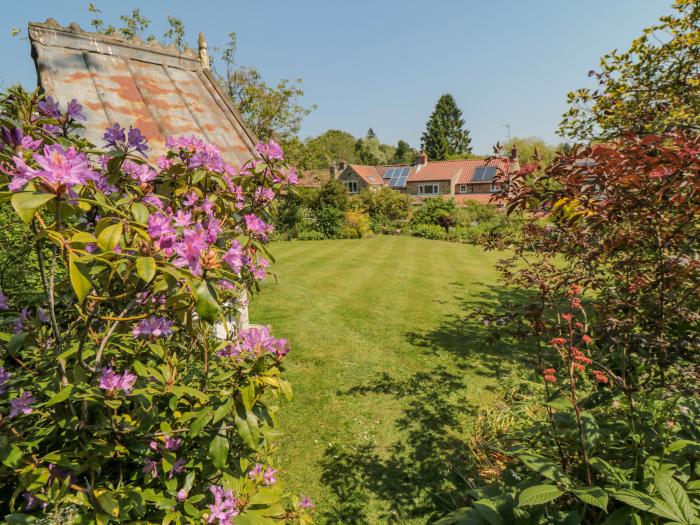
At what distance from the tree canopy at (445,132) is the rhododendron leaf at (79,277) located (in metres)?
80.4

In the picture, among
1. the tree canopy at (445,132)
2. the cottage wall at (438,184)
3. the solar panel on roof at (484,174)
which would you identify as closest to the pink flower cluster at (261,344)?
the solar panel on roof at (484,174)

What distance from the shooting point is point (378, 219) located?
94.9 ft

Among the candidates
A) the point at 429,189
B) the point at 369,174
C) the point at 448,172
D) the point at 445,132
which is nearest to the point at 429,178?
the point at 429,189

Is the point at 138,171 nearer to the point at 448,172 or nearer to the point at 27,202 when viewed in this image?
Answer: the point at 27,202

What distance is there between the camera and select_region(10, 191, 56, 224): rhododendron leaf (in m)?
1.05

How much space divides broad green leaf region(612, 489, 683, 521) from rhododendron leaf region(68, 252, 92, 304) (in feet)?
9.19

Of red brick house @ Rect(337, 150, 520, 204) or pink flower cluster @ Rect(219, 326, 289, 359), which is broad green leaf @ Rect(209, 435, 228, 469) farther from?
red brick house @ Rect(337, 150, 520, 204)

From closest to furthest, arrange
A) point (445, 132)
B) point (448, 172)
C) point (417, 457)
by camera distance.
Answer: point (417, 457)
point (448, 172)
point (445, 132)

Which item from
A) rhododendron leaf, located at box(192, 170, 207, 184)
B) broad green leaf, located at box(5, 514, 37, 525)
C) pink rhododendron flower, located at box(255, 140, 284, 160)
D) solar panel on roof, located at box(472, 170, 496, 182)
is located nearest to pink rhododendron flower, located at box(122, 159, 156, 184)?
rhododendron leaf, located at box(192, 170, 207, 184)

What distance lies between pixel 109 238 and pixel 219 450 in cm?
122

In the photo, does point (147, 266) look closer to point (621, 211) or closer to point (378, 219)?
point (621, 211)

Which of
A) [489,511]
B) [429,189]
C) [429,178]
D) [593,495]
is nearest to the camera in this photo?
[593,495]

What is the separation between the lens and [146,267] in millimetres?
1238

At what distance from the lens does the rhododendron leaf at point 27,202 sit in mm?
1050
